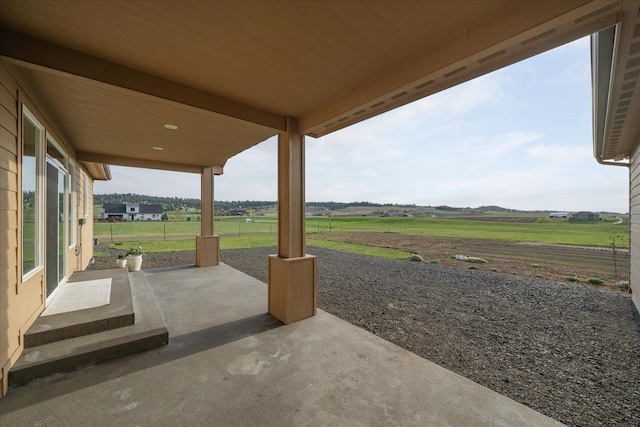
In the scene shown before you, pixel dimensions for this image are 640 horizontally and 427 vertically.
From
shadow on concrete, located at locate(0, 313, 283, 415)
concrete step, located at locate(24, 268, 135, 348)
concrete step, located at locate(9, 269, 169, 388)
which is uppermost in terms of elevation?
concrete step, located at locate(24, 268, 135, 348)

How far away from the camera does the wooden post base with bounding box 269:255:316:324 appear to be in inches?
134

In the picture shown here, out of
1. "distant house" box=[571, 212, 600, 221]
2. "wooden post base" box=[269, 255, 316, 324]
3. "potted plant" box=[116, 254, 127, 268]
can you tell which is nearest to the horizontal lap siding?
"wooden post base" box=[269, 255, 316, 324]

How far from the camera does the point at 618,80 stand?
2195mm

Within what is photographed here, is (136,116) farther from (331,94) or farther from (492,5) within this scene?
(492,5)

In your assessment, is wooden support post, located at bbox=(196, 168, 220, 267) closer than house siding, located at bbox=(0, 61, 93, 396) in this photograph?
No

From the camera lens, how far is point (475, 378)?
2.30 metres

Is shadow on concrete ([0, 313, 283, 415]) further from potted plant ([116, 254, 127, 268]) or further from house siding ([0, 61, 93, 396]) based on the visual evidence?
potted plant ([116, 254, 127, 268])

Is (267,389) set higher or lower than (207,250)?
lower

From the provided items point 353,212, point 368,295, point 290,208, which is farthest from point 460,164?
point 290,208

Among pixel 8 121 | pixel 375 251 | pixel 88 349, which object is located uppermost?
pixel 8 121

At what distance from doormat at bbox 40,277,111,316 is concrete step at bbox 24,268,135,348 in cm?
15

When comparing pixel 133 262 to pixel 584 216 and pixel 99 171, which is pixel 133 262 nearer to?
pixel 99 171

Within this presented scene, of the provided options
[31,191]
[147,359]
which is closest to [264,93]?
[31,191]

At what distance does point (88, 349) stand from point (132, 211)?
107ft
